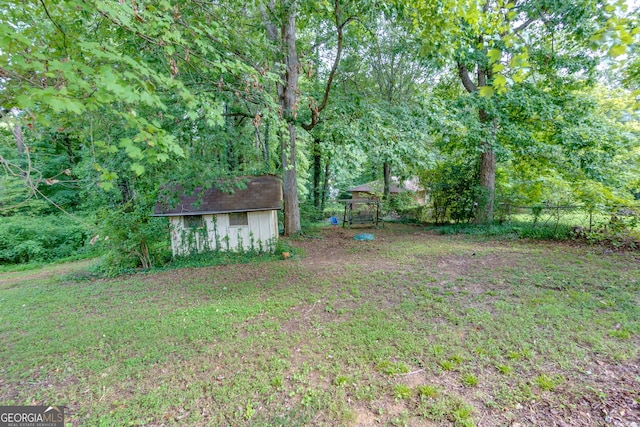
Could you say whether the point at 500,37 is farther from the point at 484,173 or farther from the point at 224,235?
the point at 484,173

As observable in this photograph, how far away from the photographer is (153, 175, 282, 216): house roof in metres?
8.23

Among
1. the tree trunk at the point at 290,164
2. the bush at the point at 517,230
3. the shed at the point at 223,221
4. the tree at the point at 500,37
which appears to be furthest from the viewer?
the tree trunk at the point at 290,164

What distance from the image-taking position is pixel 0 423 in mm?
2523

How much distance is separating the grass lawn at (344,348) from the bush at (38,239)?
6.34m

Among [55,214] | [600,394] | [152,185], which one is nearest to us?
[600,394]

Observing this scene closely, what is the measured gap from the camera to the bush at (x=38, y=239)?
1065cm

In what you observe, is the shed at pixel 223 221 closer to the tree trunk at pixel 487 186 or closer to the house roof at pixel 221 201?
the house roof at pixel 221 201

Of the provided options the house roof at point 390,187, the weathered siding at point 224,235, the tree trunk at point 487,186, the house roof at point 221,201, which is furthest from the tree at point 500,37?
the house roof at point 390,187

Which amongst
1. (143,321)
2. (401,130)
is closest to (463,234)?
(401,130)

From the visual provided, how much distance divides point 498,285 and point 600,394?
2.78 metres

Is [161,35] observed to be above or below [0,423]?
above

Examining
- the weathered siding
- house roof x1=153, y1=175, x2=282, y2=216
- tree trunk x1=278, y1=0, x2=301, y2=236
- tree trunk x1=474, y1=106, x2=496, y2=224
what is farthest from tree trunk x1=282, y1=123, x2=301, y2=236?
tree trunk x1=474, y1=106, x2=496, y2=224

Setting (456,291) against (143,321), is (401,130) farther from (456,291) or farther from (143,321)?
(143,321)

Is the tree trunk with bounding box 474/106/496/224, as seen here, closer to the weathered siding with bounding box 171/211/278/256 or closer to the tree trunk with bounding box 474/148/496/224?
the tree trunk with bounding box 474/148/496/224
